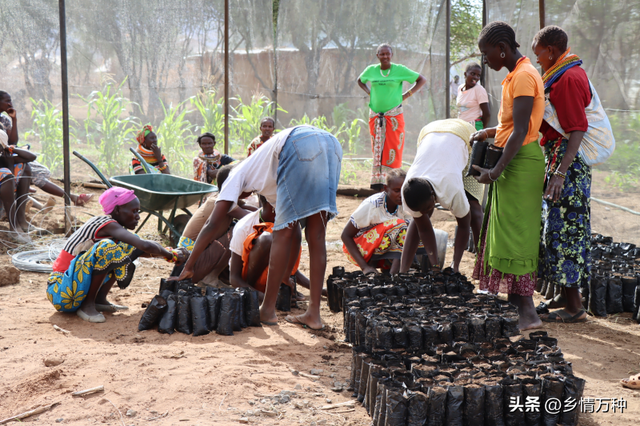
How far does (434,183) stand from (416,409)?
206 cm

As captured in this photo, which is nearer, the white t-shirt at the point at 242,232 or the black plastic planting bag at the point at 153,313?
the black plastic planting bag at the point at 153,313

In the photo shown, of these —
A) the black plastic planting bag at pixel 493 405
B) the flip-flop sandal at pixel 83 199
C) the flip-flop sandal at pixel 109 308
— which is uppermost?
the flip-flop sandal at pixel 83 199

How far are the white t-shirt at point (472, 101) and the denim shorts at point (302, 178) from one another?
4.37 meters

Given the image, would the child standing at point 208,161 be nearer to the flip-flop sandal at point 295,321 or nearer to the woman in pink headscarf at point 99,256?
the woman in pink headscarf at point 99,256

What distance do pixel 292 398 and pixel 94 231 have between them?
1.98 m

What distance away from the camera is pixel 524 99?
349cm

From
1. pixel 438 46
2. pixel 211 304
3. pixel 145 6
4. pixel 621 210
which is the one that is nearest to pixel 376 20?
pixel 438 46

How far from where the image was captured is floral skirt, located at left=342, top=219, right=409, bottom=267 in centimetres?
479

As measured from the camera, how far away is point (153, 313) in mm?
3684

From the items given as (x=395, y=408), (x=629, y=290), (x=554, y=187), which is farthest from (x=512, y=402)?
(x=629, y=290)

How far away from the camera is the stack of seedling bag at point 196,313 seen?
11.9ft

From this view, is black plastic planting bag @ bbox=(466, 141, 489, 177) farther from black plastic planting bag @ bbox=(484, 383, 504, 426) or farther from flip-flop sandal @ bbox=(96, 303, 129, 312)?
flip-flop sandal @ bbox=(96, 303, 129, 312)

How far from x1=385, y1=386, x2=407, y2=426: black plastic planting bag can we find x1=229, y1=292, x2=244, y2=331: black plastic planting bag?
155 cm

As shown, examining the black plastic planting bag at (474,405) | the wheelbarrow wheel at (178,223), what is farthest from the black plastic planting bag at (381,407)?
the wheelbarrow wheel at (178,223)
